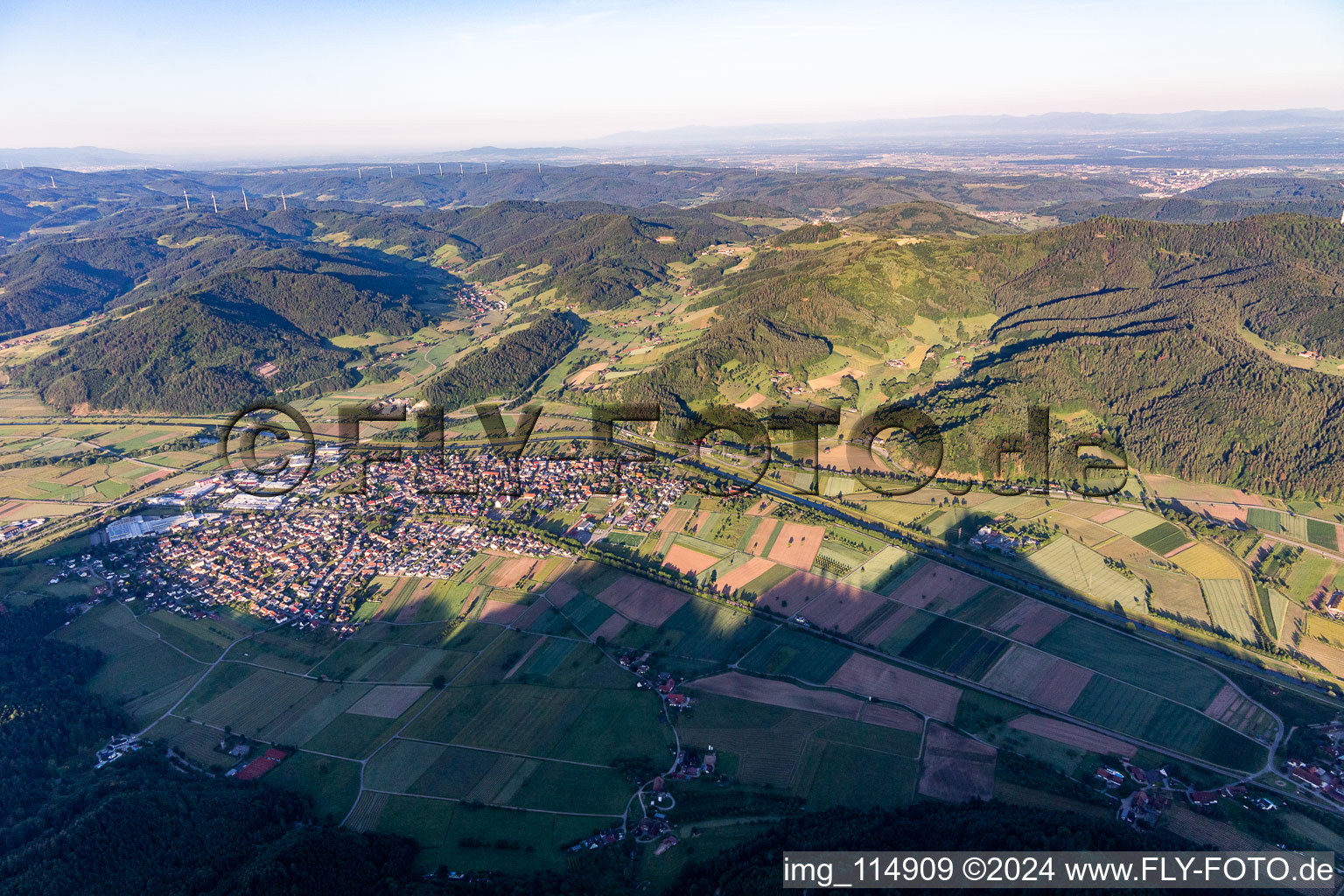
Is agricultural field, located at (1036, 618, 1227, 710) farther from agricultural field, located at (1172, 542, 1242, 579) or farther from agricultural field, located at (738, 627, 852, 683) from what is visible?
agricultural field, located at (738, 627, 852, 683)

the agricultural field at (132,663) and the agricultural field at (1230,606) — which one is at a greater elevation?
the agricultural field at (1230,606)

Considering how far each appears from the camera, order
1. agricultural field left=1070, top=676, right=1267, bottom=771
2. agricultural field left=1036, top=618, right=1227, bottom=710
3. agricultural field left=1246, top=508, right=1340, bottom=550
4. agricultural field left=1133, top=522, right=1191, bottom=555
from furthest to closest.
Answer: agricultural field left=1133, top=522, right=1191, bottom=555
agricultural field left=1246, top=508, right=1340, bottom=550
agricultural field left=1036, top=618, right=1227, bottom=710
agricultural field left=1070, top=676, right=1267, bottom=771

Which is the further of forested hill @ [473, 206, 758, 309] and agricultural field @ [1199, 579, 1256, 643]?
forested hill @ [473, 206, 758, 309]

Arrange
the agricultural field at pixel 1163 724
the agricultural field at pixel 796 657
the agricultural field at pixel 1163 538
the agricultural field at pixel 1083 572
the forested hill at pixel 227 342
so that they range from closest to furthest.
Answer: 1. the agricultural field at pixel 1163 724
2. the agricultural field at pixel 796 657
3. the agricultural field at pixel 1083 572
4. the agricultural field at pixel 1163 538
5. the forested hill at pixel 227 342

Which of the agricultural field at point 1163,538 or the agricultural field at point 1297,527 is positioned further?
the agricultural field at point 1163,538

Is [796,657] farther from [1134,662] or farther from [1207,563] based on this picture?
[1207,563]

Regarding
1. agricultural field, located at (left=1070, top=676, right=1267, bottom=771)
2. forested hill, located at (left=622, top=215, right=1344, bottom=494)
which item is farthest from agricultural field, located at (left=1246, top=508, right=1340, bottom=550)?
agricultural field, located at (left=1070, top=676, right=1267, bottom=771)

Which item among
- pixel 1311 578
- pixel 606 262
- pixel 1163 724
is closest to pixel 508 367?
pixel 606 262

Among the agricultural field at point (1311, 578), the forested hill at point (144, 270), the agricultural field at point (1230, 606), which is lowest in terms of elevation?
the agricultural field at point (1230, 606)

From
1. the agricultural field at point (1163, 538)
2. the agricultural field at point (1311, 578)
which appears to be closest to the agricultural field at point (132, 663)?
the agricultural field at point (1163, 538)

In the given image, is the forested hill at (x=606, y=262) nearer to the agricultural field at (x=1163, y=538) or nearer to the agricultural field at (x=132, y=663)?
the agricultural field at (x=132, y=663)
